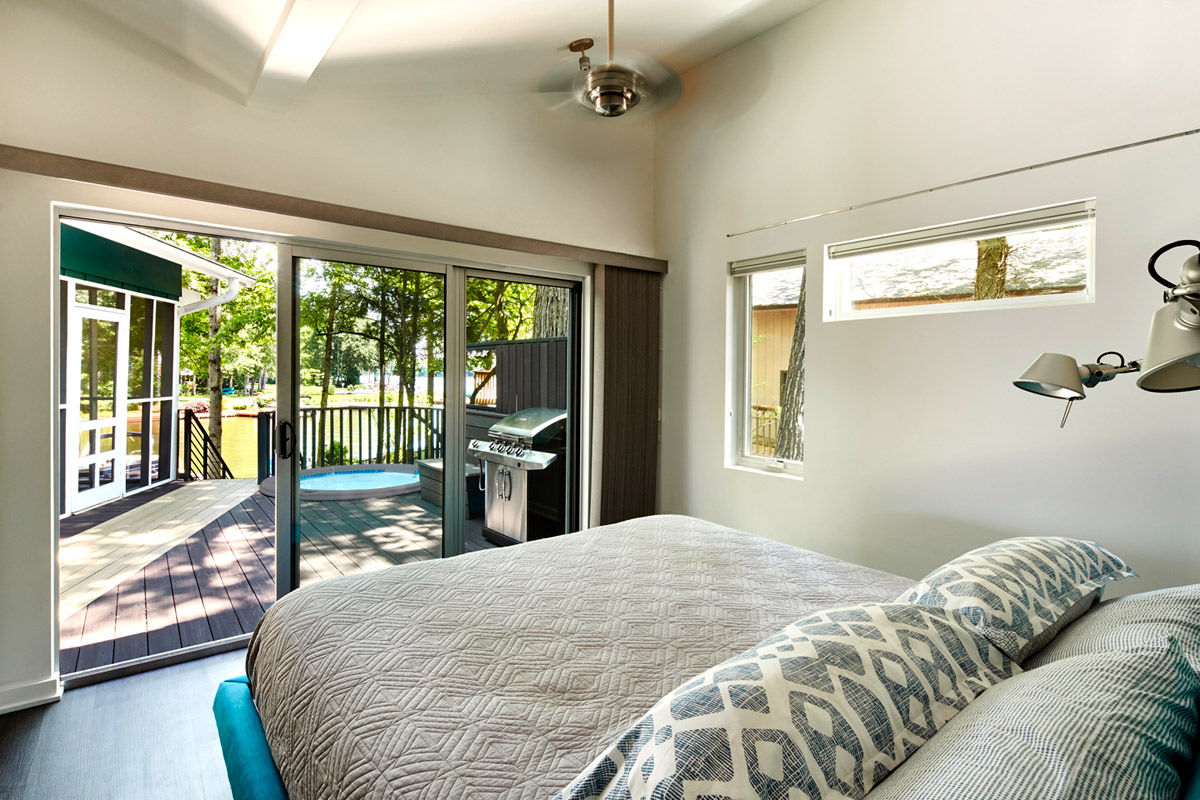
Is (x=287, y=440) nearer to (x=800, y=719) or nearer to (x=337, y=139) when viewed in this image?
(x=337, y=139)

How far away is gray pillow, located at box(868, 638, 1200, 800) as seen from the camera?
0.67 meters

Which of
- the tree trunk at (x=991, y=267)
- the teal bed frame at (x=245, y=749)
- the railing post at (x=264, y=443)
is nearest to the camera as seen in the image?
the teal bed frame at (x=245, y=749)

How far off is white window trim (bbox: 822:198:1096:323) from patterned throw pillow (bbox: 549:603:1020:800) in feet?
6.27

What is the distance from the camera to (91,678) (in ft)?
8.17

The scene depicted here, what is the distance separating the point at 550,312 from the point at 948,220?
2.18 meters

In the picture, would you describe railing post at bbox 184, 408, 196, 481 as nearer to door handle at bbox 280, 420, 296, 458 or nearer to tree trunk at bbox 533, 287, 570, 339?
door handle at bbox 280, 420, 296, 458

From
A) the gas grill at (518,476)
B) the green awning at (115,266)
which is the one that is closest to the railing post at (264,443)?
the green awning at (115,266)

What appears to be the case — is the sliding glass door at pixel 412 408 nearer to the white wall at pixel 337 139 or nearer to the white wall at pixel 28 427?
the white wall at pixel 337 139

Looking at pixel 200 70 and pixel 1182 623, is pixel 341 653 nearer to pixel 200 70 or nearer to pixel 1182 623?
pixel 1182 623

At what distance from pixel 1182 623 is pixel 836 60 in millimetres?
2771

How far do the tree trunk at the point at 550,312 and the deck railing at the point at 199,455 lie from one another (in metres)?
4.23

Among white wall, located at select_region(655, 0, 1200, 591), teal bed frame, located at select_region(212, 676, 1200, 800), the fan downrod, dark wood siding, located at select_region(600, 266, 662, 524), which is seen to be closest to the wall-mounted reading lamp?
white wall, located at select_region(655, 0, 1200, 591)

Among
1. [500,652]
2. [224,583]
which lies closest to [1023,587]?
[500,652]

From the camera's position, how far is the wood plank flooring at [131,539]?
3516 millimetres
